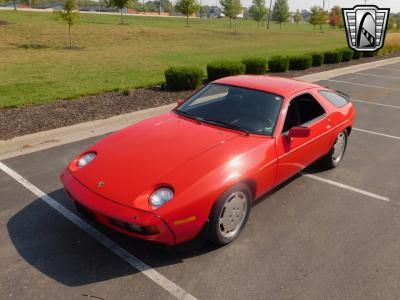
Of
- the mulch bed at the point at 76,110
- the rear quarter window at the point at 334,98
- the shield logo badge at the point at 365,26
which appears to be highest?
the shield logo badge at the point at 365,26

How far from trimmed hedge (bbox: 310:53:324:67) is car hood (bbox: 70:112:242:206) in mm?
15985

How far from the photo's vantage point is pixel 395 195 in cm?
516

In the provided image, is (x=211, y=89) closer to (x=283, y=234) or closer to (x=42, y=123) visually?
(x=283, y=234)

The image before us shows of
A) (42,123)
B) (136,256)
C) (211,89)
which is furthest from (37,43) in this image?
(136,256)

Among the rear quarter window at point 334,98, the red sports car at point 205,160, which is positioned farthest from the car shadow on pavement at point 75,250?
the rear quarter window at point 334,98

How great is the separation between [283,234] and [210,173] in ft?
4.18

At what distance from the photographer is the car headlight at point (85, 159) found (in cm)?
399

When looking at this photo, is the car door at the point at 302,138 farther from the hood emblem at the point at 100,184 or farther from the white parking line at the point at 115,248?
the hood emblem at the point at 100,184

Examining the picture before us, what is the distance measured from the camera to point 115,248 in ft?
12.2

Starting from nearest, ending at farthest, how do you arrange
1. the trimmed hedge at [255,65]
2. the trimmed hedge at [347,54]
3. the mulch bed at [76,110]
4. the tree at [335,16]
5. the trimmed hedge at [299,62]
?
the mulch bed at [76,110] < the trimmed hedge at [255,65] < the trimmed hedge at [299,62] < the trimmed hedge at [347,54] < the tree at [335,16]

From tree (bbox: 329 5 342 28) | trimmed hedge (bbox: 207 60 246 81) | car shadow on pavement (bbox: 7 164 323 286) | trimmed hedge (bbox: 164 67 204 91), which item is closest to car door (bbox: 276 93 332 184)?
car shadow on pavement (bbox: 7 164 323 286)

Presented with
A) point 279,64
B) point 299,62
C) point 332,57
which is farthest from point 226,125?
point 332,57

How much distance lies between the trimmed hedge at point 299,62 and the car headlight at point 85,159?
50.1ft

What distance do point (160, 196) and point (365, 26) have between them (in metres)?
27.7
